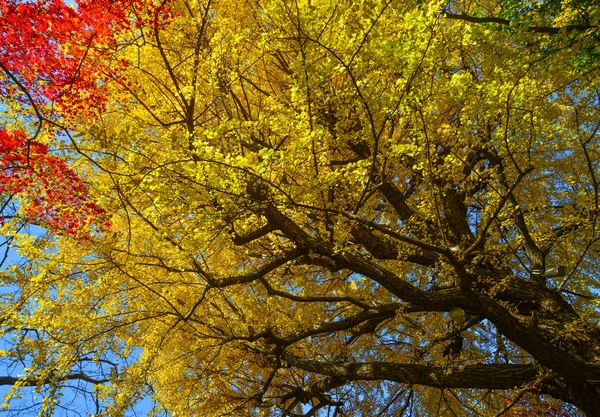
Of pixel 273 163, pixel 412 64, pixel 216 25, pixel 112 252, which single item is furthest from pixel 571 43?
pixel 112 252

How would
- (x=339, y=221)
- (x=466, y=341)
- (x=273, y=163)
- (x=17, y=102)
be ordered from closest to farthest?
(x=273, y=163)
(x=339, y=221)
(x=17, y=102)
(x=466, y=341)

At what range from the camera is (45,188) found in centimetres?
542

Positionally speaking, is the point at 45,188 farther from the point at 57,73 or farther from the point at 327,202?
the point at 327,202

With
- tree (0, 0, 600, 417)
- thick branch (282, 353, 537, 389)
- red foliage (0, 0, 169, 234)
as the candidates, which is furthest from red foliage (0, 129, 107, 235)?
thick branch (282, 353, 537, 389)

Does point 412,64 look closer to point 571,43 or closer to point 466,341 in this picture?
point 571,43

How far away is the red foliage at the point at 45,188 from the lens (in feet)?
15.9

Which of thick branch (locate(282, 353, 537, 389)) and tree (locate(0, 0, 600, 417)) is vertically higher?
tree (locate(0, 0, 600, 417))

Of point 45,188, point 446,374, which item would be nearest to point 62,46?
point 45,188

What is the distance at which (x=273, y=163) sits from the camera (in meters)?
4.02

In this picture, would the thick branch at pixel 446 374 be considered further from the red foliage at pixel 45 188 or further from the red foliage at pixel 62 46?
the red foliage at pixel 62 46

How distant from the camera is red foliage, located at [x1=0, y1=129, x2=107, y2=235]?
4.85 m

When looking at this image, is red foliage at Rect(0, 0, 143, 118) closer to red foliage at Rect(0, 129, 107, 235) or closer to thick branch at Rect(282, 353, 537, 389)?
red foliage at Rect(0, 129, 107, 235)

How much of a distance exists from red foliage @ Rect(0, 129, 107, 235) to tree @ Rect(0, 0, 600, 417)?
1.20 feet

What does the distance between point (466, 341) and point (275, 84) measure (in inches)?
218
